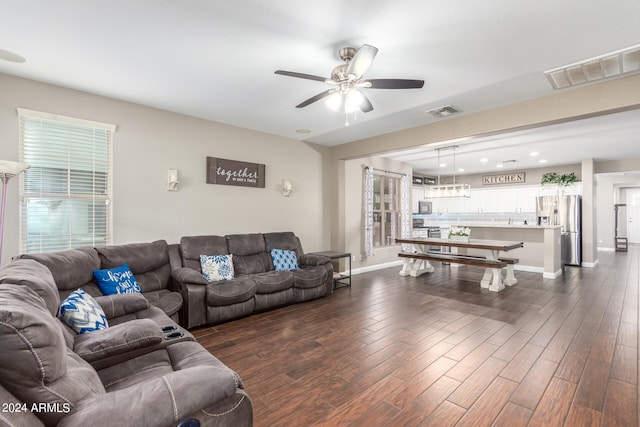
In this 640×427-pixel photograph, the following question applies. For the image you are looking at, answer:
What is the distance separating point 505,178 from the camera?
926 cm

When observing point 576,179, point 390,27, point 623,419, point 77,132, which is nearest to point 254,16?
point 390,27

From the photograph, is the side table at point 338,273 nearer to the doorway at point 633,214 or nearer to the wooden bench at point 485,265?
the wooden bench at point 485,265

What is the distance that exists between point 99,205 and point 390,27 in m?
3.79

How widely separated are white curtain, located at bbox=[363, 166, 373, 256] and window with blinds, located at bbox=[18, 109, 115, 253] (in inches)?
183

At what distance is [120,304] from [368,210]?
5.10 m

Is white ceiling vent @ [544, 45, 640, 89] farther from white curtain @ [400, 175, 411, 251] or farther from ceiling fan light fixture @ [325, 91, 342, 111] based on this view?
white curtain @ [400, 175, 411, 251]

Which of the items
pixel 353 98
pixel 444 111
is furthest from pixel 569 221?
pixel 353 98

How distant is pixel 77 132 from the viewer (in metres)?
3.52

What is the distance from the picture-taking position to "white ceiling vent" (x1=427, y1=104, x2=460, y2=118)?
12.6ft

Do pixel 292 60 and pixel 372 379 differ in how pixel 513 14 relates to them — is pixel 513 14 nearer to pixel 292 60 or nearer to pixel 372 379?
pixel 292 60

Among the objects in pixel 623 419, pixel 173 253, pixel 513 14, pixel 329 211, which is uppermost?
pixel 513 14

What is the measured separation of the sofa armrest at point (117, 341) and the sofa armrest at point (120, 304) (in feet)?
2.72

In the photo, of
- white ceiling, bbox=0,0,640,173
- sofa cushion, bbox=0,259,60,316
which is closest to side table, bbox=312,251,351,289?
white ceiling, bbox=0,0,640,173

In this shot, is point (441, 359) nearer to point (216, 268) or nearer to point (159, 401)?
point (159, 401)
